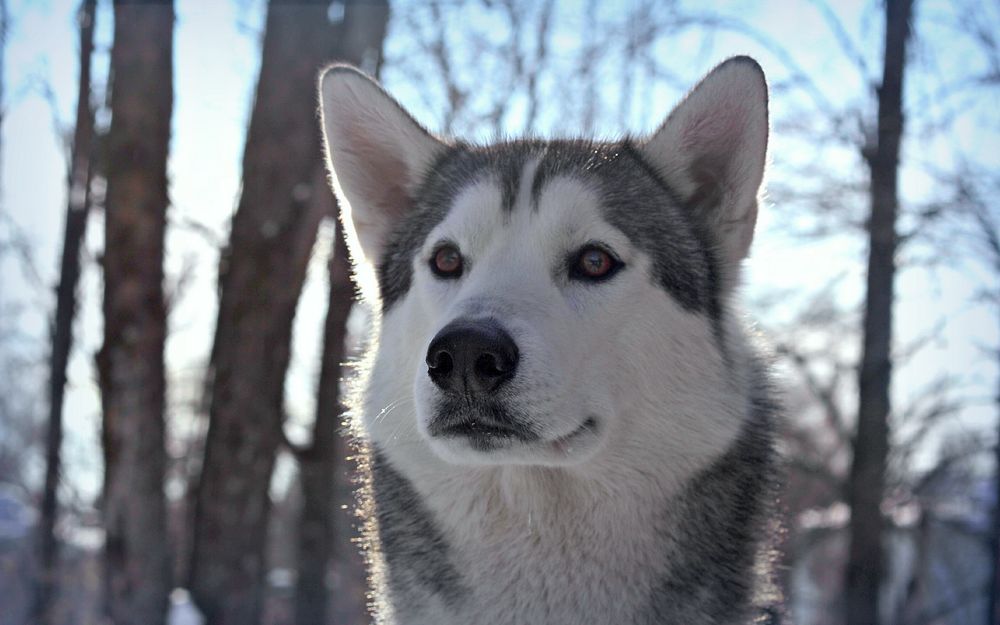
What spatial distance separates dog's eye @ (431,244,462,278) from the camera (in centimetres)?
322

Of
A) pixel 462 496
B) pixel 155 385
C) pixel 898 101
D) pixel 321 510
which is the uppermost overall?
pixel 898 101

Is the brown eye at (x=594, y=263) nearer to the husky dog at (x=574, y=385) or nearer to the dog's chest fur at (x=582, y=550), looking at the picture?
the husky dog at (x=574, y=385)

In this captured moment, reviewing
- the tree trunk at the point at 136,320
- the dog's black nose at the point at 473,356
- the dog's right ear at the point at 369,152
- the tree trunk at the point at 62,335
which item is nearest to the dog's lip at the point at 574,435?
the dog's black nose at the point at 473,356

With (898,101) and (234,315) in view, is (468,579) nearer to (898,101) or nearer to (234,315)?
(234,315)

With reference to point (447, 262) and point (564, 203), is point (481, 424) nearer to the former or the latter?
point (447, 262)

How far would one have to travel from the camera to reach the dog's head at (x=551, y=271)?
2668mm

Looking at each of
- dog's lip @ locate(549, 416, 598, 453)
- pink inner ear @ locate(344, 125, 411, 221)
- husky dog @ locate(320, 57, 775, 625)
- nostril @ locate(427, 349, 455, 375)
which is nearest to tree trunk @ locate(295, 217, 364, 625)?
pink inner ear @ locate(344, 125, 411, 221)

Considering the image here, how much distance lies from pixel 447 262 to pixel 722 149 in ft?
3.64

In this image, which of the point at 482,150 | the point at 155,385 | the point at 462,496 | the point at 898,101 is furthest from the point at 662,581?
the point at 898,101

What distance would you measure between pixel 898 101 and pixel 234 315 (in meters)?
7.65

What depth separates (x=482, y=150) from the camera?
3793mm

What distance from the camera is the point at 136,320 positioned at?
24.9 ft

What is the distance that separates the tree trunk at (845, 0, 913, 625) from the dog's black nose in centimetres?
889

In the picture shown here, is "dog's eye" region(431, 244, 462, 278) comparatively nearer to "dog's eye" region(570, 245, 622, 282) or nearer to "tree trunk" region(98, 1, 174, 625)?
"dog's eye" region(570, 245, 622, 282)
